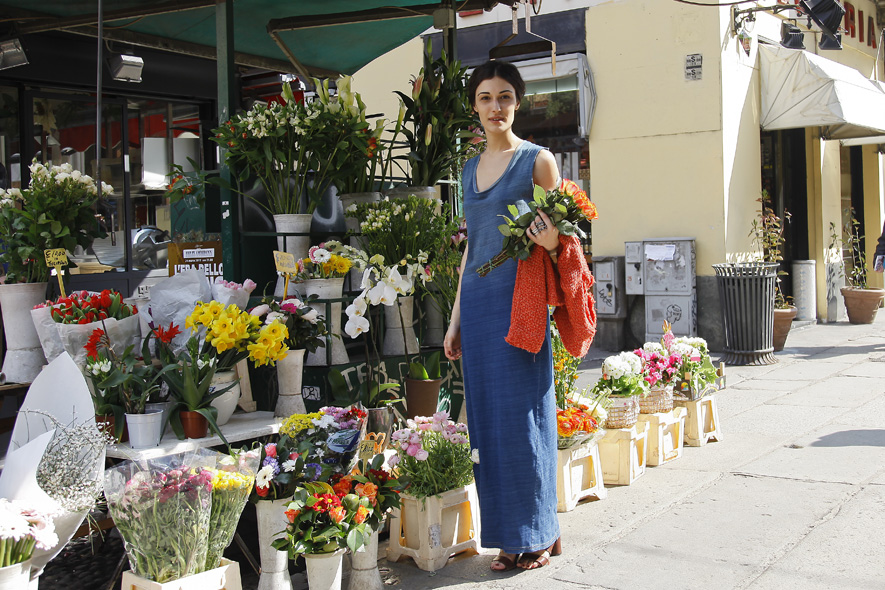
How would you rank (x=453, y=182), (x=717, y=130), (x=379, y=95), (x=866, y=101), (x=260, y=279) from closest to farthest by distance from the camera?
(x=260, y=279), (x=453, y=182), (x=717, y=130), (x=866, y=101), (x=379, y=95)

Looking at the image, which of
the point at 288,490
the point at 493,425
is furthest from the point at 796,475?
the point at 288,490

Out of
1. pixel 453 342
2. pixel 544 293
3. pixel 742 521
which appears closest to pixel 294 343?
pixel 453 342

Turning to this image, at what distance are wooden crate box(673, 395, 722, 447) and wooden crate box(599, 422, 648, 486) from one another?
85 centimetres

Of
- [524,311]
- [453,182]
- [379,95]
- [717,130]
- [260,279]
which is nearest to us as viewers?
[524,311]

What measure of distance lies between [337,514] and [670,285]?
7.39m

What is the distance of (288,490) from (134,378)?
0.74 m

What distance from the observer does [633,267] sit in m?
10.2

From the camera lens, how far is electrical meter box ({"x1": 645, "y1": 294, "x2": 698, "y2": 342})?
386 inches

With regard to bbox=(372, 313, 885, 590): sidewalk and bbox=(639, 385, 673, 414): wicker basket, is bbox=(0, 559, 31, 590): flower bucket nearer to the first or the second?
bbox=(372, 313, 885, 590): sidewalk

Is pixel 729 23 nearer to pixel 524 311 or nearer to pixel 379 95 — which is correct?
pixel 379 95

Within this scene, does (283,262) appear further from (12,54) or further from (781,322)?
(781,322)

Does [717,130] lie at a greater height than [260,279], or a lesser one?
greater

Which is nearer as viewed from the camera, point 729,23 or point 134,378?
point 134,378

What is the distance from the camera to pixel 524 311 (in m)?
3.41
